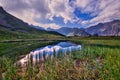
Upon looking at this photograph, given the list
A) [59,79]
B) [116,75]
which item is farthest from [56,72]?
[116,75]

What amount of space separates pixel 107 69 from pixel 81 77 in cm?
221

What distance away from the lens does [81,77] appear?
14.3m

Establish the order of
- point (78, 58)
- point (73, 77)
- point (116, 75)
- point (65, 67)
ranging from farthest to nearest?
point (78, 58)
point (65, 67)
point (73, 77)
point (116, 75)

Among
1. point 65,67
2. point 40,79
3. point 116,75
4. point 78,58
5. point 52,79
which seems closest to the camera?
point 116,75

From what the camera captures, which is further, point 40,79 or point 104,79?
point 40,79

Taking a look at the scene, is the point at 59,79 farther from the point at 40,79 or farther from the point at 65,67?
the point at 65,67

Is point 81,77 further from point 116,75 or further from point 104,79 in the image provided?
point 116,75

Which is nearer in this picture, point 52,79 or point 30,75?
point 52,79

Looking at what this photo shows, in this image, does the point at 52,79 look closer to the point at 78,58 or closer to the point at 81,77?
the point at 81,77

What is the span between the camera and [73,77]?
574 inches

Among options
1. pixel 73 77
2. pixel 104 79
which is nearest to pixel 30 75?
pixel 73 77

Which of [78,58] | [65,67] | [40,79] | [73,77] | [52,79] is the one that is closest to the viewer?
[52,79]

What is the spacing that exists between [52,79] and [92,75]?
11.3ft

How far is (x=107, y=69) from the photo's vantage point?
1470 cm
